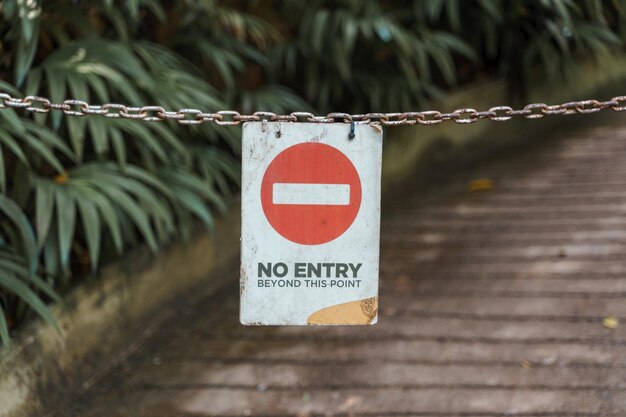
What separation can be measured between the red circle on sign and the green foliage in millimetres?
1032

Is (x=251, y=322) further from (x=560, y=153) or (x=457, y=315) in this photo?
(x=560, y=153)

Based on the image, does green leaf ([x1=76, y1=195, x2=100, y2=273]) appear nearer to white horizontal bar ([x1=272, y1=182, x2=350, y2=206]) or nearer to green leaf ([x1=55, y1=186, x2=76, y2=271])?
green leaf ([x1=55, y1=186, x2=76, y2=271])

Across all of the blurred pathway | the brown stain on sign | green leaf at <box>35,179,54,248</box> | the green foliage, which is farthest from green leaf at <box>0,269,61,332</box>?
the brown stain on sign

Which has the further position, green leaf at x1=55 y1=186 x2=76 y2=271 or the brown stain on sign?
green leaf at x1=55 y1=186 x2=76 y2=271

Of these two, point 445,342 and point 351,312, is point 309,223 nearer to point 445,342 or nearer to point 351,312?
point 351,312

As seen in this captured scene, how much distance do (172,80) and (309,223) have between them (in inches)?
61.8

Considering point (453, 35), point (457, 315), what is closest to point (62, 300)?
point (457, 315)

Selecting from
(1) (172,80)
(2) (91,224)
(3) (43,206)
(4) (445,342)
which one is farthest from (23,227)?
(4) (445,342)

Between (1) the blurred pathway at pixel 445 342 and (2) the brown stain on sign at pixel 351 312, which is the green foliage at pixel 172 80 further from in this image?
(2) the brown stain on sign at pixel 351 312

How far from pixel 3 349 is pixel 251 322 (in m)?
1.07

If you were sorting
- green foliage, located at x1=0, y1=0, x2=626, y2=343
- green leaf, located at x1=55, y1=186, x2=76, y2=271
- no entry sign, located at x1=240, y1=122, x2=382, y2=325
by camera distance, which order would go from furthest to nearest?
green foliage, located at x1=0, y1=0, x2=626, y2=343 < green leaf, located at x1=55, y1=186, x2=76, y2=271 < no entry sign, located at x1=240, y1=122, x2=382, y2=325

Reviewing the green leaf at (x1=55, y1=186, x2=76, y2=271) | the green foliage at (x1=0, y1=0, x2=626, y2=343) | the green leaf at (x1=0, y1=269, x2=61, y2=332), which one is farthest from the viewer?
the green foliage at (x1=0, y1=0, x2=626, y2=343)

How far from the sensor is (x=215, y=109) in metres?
3.18

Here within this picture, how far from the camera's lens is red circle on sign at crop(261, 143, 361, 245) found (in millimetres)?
1661
